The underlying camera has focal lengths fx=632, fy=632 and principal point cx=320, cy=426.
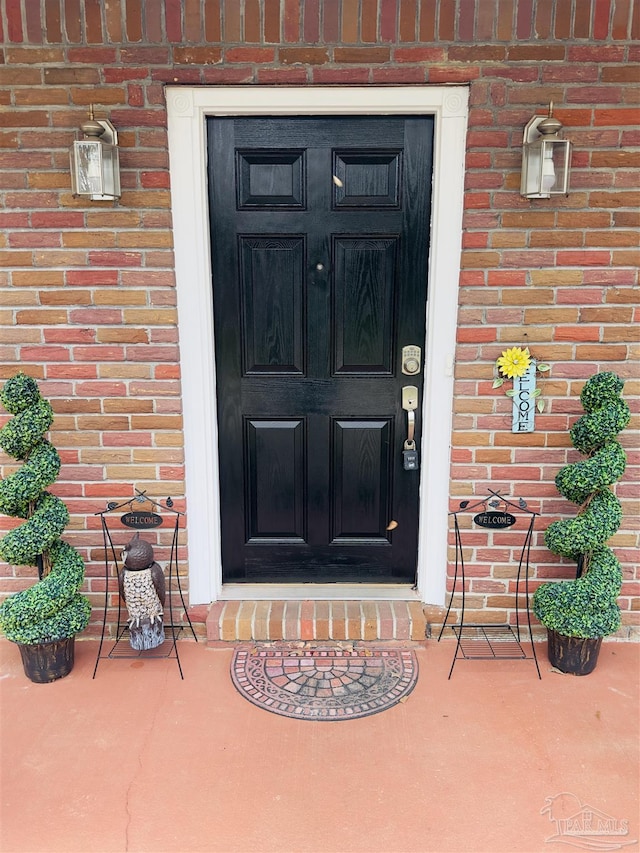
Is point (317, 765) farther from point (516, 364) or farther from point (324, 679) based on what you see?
point (516, 364)

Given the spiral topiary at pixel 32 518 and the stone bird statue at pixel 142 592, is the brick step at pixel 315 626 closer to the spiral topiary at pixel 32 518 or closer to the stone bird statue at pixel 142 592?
the stone bird statue at pixel 142 592

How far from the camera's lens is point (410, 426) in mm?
2992

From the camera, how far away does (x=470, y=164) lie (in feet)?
8.74

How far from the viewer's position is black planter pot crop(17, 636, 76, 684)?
2.69 m

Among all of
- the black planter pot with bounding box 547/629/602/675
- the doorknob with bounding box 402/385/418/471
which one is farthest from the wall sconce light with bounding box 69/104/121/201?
the black planter pot with bounding box 547/629/602/675

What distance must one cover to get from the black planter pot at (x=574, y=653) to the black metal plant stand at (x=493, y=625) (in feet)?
0.32

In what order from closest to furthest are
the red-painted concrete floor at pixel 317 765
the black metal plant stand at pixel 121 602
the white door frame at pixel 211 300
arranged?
the red-painted concrete floor at pixel 317 765 → the white door frame at pixel 211 300 → the black metal plant stand at pixel 121 602

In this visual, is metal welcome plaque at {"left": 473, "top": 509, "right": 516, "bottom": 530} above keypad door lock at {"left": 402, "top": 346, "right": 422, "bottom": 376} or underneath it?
underneath

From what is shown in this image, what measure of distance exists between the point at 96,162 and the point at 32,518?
4.84ft

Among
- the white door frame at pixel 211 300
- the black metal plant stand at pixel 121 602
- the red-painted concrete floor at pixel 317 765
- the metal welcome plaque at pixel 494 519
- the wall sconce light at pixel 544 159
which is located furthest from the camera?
the black metal plant stand at pixel 121 602

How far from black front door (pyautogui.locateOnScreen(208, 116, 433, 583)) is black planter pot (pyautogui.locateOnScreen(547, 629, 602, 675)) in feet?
2.46

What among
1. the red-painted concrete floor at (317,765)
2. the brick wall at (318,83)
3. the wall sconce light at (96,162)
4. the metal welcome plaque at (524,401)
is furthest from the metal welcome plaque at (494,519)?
the wall sconce light at (96,162)

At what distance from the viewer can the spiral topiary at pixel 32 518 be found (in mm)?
2561

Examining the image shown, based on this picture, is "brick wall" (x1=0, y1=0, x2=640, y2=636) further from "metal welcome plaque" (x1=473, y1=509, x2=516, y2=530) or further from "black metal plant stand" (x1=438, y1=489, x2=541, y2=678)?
"metal welcome plaque" (x1=473, y1=509, x2=516, y2=530)
